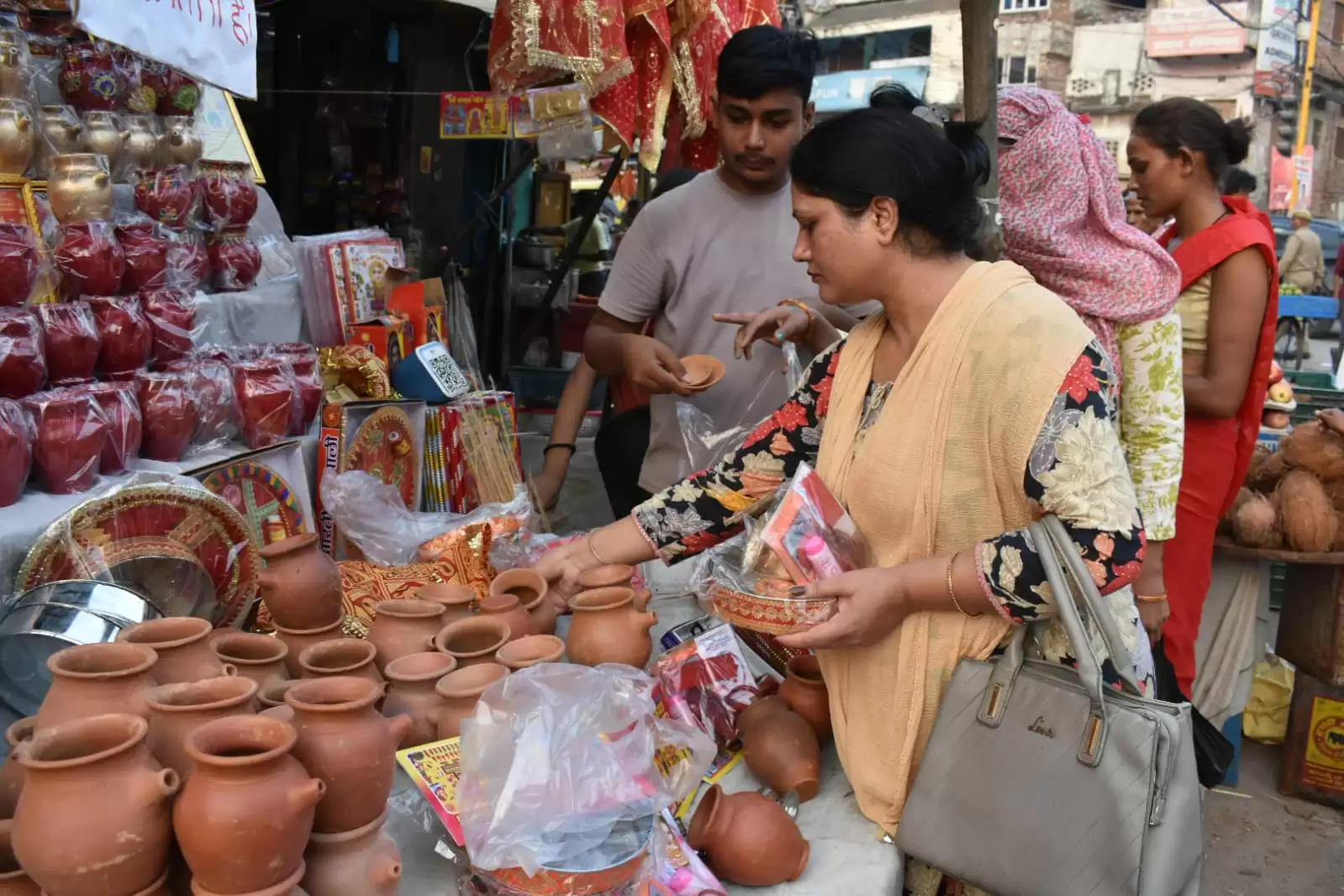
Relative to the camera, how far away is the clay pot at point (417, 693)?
56.7 inches

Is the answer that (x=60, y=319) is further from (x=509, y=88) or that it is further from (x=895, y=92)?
(x=895, y=92)

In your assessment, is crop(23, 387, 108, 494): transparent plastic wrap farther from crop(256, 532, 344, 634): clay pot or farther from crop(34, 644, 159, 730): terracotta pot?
crop(34, 644, 159, 730): terracotta pot

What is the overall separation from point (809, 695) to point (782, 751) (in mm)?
141

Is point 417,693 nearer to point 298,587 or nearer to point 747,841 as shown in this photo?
point 298,587

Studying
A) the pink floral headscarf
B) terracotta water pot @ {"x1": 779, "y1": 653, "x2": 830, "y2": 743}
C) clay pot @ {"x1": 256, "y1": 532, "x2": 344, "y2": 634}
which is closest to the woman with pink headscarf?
the pink floral headscarf

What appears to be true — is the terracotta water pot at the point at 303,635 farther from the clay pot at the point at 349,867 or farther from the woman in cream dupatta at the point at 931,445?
the woman in cream dupatta at the point at 931,445

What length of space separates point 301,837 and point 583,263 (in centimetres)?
842

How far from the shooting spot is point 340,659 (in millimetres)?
1405

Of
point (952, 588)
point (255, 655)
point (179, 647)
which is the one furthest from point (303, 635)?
point (952, 588)

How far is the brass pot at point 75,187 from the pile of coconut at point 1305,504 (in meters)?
3.26

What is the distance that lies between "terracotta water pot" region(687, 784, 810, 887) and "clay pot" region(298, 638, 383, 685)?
485 millimetres

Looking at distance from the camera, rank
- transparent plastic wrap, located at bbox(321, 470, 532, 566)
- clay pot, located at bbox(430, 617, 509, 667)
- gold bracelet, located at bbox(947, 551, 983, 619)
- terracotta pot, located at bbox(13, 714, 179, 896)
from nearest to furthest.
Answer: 1. terracotta pot, located at bbox(13, 714, 179, 896)
2. gold bracelet, located at bbox(947, 551, 983, 619)
3. clay pot, located at bbox(430, 617, 509, 667)
4. transparent plastic wrap, located at bbox(321, 470, 532, 566)

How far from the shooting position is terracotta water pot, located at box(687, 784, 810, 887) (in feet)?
4.73

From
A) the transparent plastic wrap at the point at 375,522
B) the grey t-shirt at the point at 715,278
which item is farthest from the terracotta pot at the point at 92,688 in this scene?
the grey t-shirt at the point at 715,278
